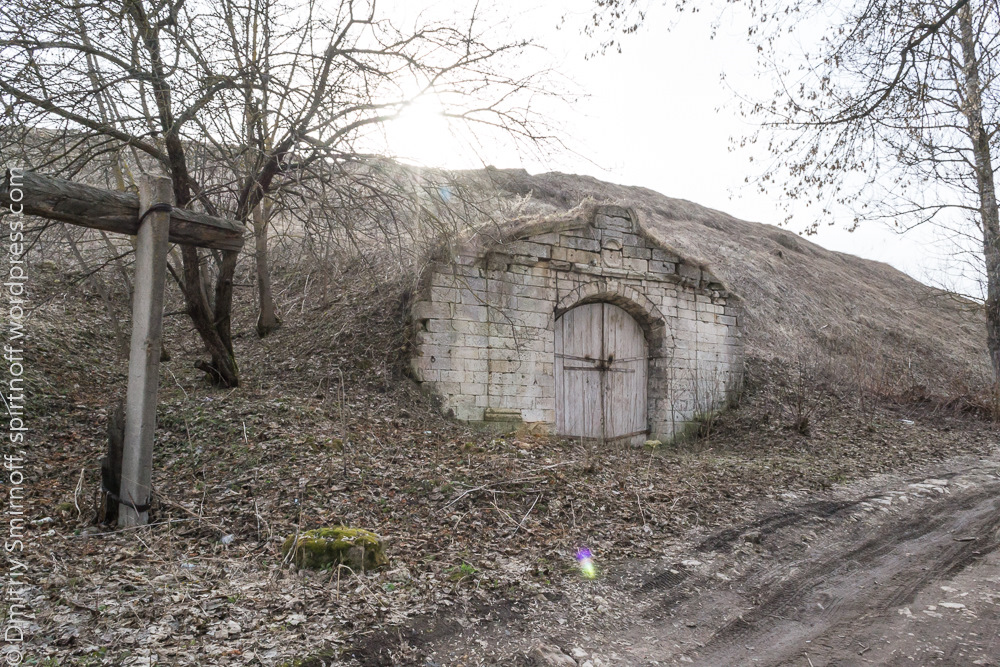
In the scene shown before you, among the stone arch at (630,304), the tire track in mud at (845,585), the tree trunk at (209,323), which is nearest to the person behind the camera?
the tire track in mud at (845,585)

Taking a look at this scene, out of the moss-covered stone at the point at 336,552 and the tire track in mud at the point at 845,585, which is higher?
the moss-covered stone at the point at 336,552

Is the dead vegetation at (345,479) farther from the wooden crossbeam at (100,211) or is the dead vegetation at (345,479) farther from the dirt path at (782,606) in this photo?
the wooden crossbeam at (100,211)

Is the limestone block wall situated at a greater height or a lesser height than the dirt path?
greater

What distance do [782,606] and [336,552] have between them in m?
3.12

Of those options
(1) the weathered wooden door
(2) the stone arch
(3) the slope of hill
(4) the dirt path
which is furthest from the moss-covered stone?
(3) the slope of hill

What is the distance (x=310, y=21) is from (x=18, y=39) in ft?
8.47

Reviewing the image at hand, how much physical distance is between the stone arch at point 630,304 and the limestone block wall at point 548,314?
17 millimetres

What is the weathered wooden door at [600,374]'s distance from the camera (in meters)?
9.73

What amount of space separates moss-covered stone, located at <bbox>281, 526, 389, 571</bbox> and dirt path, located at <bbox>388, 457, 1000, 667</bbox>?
31.1 inches

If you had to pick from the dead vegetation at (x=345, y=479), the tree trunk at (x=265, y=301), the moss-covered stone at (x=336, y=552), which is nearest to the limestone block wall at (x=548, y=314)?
the dead vegetation at (x=345, y=479)

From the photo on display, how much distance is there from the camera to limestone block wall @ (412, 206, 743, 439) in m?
8.71

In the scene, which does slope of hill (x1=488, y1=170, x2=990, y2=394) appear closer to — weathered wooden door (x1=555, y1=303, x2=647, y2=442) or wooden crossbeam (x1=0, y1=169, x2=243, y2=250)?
weathered wooden door (x1=555, y1=303, x2=647, y2=442)

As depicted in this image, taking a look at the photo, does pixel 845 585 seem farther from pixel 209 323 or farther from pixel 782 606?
pixel 209 323

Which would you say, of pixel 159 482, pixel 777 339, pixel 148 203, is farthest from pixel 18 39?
pixel 777 339
